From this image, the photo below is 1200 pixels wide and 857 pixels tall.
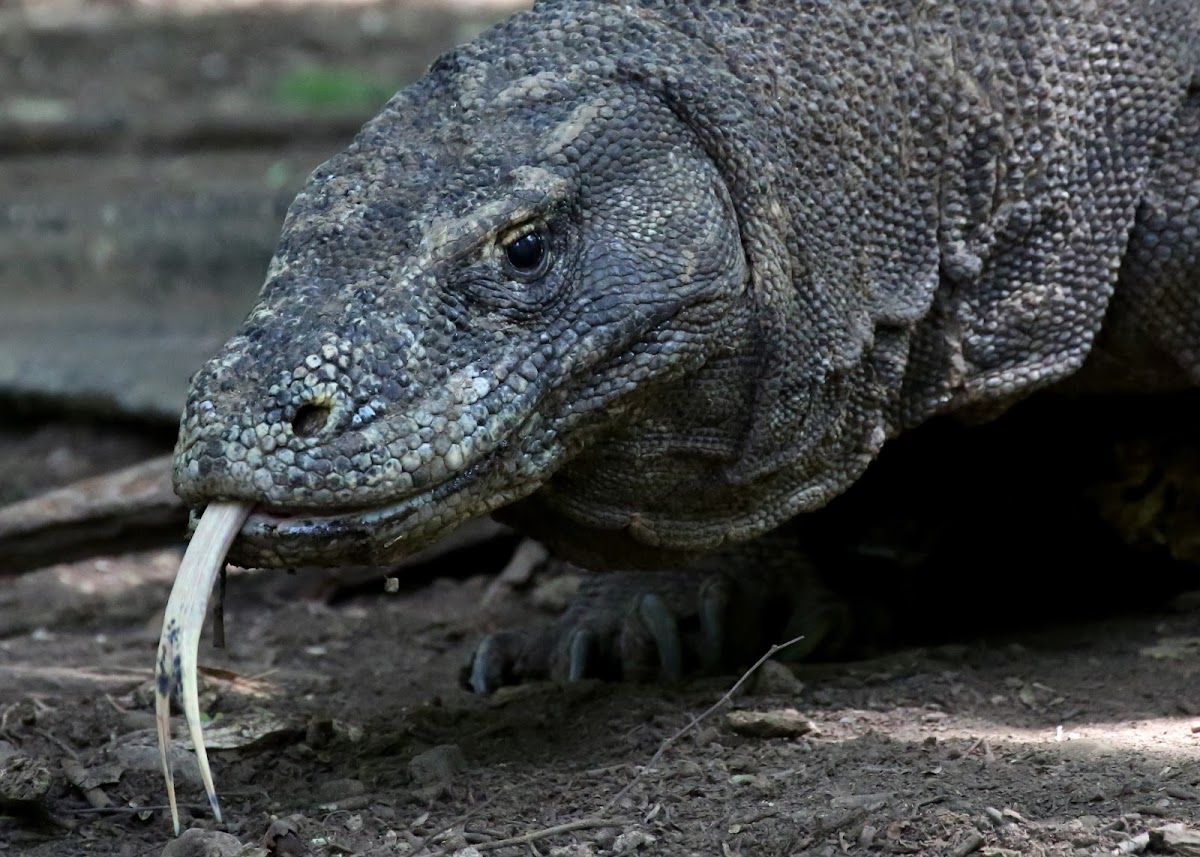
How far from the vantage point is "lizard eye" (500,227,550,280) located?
3.12 m

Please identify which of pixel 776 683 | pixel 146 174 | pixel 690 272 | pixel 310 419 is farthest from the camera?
pixel 146 174

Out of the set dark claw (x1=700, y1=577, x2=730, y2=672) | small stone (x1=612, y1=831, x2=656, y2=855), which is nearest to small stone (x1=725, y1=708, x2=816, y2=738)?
small stone (x1=612, y1=831, x2=656, y2=855)

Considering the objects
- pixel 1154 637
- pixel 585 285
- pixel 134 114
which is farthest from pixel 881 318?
pixel 134 114

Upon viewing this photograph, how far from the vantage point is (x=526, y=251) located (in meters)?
3.13

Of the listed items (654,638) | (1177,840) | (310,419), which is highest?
(310,419)

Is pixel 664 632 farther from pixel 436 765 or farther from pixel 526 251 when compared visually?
pixel 526 251

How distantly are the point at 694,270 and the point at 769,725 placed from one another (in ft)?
3.16

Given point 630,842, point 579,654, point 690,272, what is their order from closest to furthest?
1. point 630,842
2. point 690,272
3. point 579,654

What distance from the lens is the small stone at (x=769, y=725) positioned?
3.47 metres

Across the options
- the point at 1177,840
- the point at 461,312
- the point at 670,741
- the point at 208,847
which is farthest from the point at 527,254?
the point at 1177,840

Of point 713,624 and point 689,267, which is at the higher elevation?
point 689,267

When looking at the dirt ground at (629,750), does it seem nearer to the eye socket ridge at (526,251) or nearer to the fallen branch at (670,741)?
the fallen branch at (670,741)

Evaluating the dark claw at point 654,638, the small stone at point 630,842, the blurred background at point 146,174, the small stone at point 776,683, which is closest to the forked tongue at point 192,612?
the small stone at point 630,842

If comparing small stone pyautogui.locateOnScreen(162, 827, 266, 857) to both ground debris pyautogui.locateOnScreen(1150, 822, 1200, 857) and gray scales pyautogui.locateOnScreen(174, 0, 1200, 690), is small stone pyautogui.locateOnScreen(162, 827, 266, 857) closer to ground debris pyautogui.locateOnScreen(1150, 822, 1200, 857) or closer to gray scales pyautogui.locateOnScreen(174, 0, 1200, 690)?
gray scales pyautogui.locateOnScreen(174, 0, 1200, 690)
